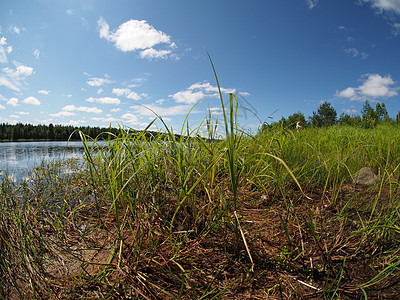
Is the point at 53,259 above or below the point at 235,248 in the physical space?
below

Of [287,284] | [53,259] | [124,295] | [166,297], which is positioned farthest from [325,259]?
[53,259]

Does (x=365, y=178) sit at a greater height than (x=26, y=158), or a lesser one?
greater

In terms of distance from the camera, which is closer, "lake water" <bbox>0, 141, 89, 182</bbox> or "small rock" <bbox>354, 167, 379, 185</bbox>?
"small rock" <bbox>354, 167, 379, 185</bbox>

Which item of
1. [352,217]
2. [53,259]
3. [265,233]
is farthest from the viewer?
[352,217]

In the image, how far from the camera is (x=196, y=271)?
0.97 m

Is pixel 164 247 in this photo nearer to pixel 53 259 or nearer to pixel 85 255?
pixel 85 255

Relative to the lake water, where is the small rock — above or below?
above

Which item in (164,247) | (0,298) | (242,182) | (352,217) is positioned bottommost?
(0,298)

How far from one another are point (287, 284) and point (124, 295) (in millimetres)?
734

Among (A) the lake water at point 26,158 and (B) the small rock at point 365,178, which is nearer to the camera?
(B) the small rock at point 365,178

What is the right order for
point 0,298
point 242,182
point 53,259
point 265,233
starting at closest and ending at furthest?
point 0,298 < point 53,259 < point 265,233 < point 242,182

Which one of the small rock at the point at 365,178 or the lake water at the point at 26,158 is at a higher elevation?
the small rock at the point at 365,178

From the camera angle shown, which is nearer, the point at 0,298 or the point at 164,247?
the point at 0,298

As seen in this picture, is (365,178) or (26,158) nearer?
(365,178)
